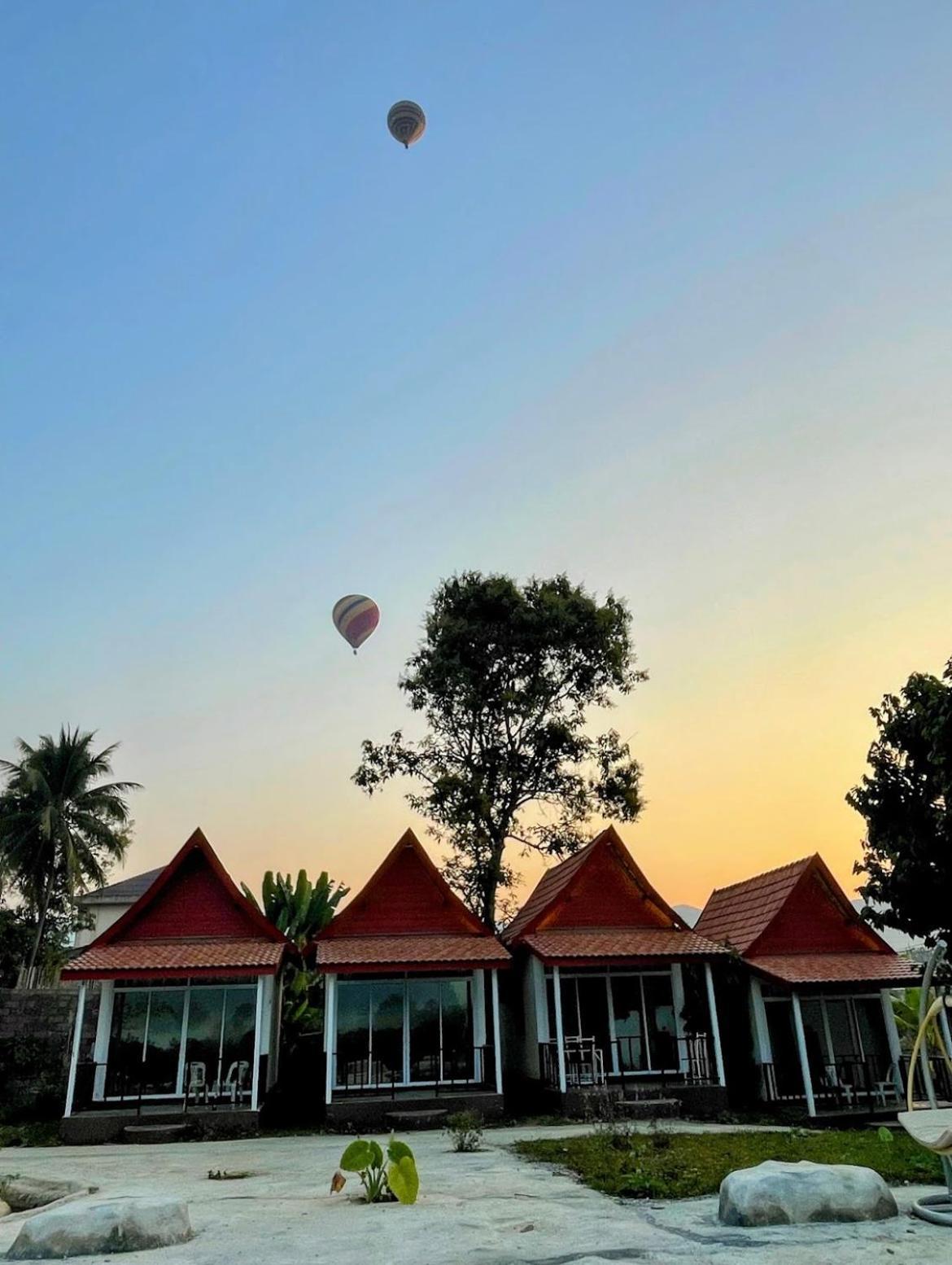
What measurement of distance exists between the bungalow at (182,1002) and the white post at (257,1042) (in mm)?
29

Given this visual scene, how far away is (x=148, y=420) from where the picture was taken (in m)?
14.9

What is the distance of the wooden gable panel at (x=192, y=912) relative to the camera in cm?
1844

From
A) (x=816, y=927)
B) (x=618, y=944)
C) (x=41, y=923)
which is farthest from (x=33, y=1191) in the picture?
(x=41, y=923)

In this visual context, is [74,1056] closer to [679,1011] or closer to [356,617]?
[679,1011]

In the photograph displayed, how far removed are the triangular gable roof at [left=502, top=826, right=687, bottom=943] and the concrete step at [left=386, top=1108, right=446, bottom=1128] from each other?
3942 millimetres

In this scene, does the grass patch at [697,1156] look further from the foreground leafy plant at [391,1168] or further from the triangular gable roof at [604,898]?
the triangular gable roof at [604,898]

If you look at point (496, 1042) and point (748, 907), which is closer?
point (496, 1042)

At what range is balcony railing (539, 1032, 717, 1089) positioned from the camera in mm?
17828

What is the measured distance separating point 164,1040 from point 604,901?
29.1 ft

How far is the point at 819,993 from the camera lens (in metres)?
18.9

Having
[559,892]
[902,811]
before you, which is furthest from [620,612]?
[902,811]

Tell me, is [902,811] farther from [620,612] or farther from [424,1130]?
[620,612]

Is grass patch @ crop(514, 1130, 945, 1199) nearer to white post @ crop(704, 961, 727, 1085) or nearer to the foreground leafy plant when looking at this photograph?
the foreground leafy plant

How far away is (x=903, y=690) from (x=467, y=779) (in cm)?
1251
